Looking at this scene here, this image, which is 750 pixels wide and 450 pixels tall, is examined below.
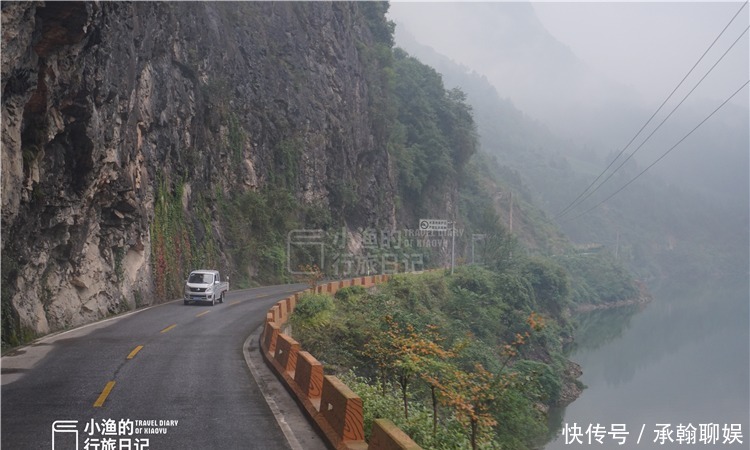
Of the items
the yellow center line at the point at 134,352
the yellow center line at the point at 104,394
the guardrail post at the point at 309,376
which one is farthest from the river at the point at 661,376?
the yellow center line at the point at 104,394

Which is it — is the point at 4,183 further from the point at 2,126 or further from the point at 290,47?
the point at 290,47

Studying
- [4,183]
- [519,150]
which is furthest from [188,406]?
[519,150]

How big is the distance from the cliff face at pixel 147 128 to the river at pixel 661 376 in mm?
17039

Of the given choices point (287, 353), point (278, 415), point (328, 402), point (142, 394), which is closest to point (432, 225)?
point (287, 353)

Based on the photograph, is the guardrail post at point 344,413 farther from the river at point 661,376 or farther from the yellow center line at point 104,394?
the river at point 661,376

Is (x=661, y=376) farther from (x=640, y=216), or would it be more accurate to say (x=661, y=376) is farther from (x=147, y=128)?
(x=640, y=216)

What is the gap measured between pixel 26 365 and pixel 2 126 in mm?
5054

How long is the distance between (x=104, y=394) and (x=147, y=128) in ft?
73.0

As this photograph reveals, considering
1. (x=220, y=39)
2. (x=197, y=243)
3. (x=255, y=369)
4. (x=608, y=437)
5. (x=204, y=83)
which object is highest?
(x=220, y=39)

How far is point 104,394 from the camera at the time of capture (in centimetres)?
1179

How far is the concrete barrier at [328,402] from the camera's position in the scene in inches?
305

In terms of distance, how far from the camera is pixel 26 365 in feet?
48.1

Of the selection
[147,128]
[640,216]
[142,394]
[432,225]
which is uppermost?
[640,216]

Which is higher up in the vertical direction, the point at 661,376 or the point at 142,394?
the point at 142,394
